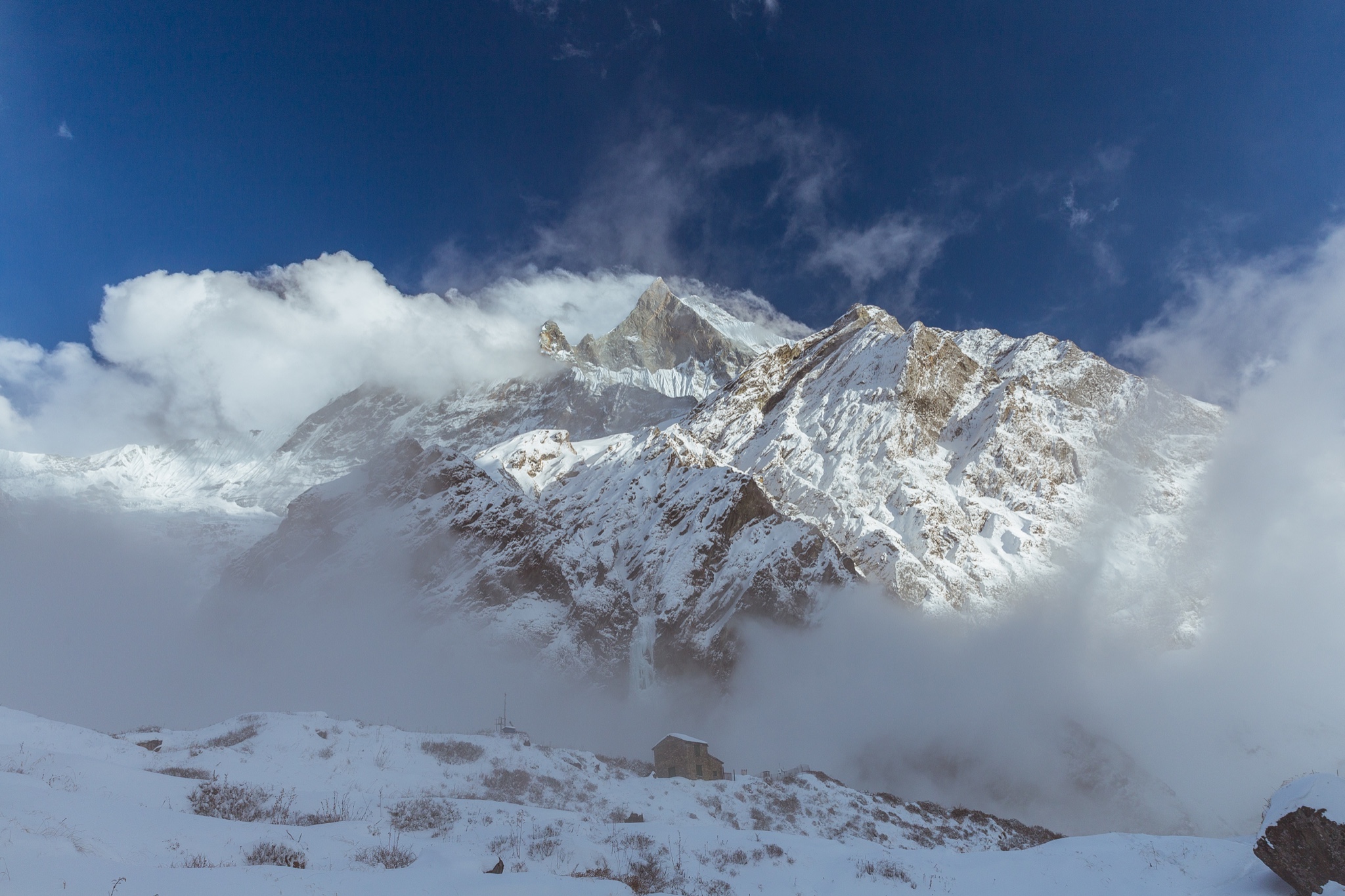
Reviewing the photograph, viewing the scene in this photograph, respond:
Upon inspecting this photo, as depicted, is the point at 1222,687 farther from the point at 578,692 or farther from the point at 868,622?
the point at 578,692

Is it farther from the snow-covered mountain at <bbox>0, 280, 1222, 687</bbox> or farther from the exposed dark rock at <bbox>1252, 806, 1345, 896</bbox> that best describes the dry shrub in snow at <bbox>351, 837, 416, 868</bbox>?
the snow-covered mountain at <bbox>0, 280, 1222, 687</bbox>

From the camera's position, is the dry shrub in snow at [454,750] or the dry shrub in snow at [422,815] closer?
the dry shrub in snow at [422,815]

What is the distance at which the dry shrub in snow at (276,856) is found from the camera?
39.4 feet

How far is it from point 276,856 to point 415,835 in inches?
207

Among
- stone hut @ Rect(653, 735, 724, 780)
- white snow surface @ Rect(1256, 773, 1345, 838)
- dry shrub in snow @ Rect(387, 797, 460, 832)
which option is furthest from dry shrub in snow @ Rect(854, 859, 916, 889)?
stone hut @ Rect(653, 735, 724, 780)

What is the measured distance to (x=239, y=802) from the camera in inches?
732

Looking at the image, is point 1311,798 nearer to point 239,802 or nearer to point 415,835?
point 415,835

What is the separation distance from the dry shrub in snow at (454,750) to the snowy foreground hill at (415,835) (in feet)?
0.39

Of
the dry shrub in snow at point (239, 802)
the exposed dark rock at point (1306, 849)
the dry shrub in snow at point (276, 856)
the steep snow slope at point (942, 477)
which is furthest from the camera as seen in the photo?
the steep snow slope at point (942, 477)

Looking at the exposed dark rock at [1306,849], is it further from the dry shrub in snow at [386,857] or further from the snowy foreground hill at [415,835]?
the dry shrub in snow at [386,857]

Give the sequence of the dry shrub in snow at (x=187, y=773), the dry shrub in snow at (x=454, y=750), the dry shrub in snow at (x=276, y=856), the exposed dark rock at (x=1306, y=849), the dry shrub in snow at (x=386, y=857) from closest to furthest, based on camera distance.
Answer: the dry shrub in snow at (x=276, y=856) < the exposed dark rock at (x=1306, y=849) < the dry shrub in snow at (x=386, y=857) < the dry shrub in snow at (x=187, y=773) < the dry shrub in snow at (x=454, y=750)

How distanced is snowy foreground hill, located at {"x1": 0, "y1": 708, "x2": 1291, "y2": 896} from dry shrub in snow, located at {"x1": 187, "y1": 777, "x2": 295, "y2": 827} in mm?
74

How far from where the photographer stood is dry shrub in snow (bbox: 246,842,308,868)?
473 inches

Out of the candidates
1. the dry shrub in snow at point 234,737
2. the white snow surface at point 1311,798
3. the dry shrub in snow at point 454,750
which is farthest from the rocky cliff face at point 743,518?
the white snow surface at point 1311,798
